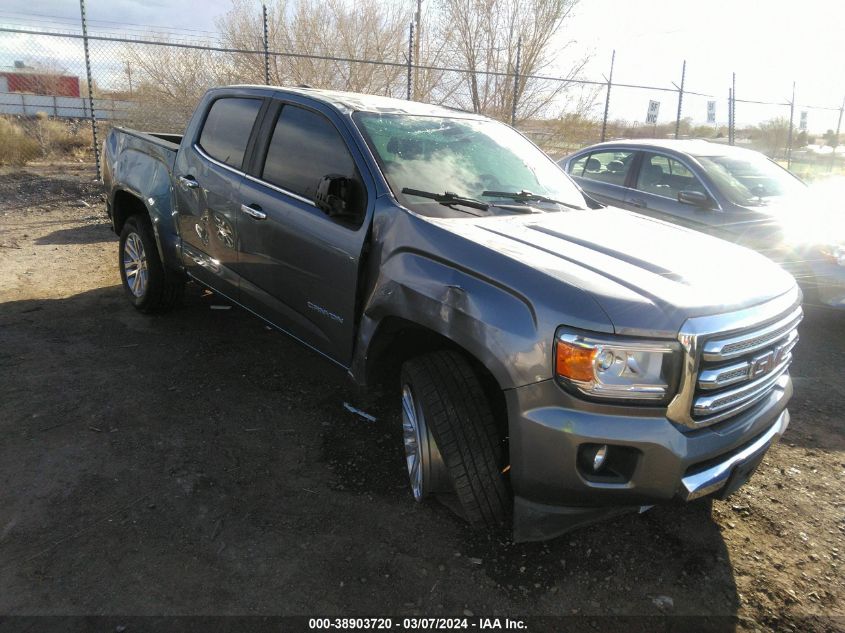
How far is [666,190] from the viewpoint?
646cm

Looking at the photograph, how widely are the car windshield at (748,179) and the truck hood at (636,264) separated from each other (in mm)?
3171

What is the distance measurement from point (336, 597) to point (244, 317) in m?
3.43

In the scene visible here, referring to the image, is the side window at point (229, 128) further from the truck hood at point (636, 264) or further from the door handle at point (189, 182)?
the truck hood at point (636, 264)

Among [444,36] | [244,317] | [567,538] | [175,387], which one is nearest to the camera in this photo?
[567,538]

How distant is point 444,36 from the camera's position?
15.7m

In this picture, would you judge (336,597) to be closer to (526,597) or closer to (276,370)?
(526,597)

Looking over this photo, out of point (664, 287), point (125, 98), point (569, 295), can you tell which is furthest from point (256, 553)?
point (125, 98)

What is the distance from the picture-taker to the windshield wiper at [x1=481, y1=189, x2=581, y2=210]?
340cm

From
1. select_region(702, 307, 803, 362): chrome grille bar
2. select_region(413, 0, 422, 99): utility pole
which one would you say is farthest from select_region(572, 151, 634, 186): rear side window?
select_region(413, 0, 422, 99): utility pole

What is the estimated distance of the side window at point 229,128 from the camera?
402 cm

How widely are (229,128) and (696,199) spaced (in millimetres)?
4293

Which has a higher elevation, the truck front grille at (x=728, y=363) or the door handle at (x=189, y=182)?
the door handle at (x=189, y=182)

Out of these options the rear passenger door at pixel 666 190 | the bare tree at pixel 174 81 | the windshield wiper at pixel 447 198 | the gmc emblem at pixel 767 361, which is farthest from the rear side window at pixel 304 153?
the bare tree at pixel 174 81

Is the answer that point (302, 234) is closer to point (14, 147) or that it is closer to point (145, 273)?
point (145, 273)
